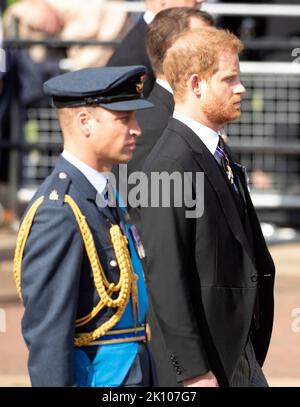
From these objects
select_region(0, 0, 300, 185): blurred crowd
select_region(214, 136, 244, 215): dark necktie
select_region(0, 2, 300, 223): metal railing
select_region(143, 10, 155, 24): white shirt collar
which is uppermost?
select_region(143, 10, 155, 24): white shirt collar

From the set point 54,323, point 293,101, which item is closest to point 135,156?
point 54,323

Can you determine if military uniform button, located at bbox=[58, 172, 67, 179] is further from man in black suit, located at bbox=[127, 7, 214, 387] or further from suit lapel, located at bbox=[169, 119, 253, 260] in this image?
man in black suit, located at bbox=[127, 7, 214, 387]

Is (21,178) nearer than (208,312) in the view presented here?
No

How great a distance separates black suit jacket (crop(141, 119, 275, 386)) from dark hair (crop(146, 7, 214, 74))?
0.92 metres

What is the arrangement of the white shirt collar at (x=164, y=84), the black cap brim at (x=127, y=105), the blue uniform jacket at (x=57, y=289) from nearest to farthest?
the blue uniform jacket at (x=57, y=289) → the black cap brim at (x=127, y=105) → the white shirt collar at (x=164, y=84)

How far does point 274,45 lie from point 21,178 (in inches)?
109

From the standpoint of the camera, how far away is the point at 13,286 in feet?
33.5

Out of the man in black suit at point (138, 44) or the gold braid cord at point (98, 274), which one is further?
the man in black suit at point (138, 44)

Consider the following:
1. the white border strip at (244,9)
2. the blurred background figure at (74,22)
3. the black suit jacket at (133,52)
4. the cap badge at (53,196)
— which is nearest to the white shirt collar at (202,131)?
the cap badge at (53,196)

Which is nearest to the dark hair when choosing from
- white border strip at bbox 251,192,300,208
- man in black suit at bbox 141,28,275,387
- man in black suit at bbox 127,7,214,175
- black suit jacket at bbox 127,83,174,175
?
man in black suit at bbox 127,7,214,175

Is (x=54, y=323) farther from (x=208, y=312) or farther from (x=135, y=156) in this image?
(x=135, y=156)

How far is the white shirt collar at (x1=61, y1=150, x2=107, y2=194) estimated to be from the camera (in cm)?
413

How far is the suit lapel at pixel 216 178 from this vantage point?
457 cm

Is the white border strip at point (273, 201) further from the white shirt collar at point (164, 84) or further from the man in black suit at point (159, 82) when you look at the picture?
the white shirt collar at point (164, 84)
